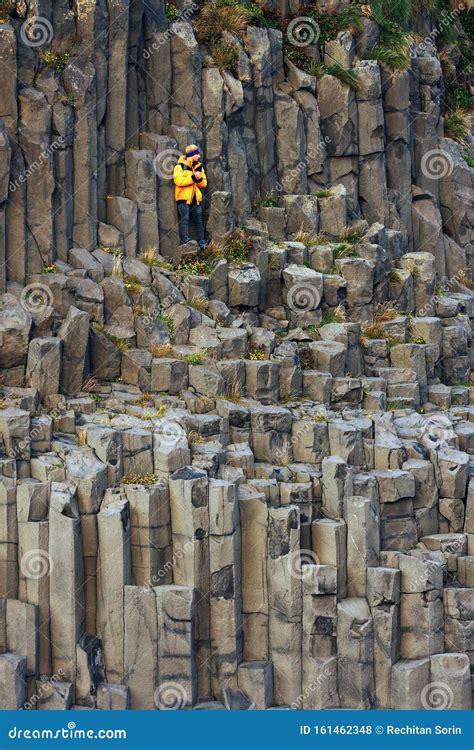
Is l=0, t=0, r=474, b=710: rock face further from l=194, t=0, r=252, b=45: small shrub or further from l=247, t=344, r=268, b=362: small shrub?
l=194, t=0, r=252, b=45: small shrub

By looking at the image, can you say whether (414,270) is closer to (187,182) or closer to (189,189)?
(189,189)

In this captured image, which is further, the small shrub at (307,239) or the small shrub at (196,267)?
the small shrub at (307,239)

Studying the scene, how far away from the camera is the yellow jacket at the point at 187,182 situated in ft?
166

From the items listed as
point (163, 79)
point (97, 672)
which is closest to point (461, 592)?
point (97, 672)

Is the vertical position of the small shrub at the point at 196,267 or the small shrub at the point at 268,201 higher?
the small shrub at the point at 268,201

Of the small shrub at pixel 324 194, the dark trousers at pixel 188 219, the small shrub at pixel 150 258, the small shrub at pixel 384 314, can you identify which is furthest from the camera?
the small shrub at pixel 324 194

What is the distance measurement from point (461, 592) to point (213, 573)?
6.37m

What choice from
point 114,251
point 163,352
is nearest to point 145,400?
point 163,352

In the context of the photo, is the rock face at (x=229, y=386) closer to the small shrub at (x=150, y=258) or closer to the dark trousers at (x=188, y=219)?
the small shrub at (x=150, y=258)

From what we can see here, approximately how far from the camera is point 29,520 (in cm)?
4159

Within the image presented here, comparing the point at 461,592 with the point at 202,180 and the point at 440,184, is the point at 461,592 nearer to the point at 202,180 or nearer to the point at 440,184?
the point at 202,180

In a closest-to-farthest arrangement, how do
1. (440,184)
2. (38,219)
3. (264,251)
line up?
1. (38,219)
2. (264,251)
3. (440,184)

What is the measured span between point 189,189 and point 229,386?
267 inches

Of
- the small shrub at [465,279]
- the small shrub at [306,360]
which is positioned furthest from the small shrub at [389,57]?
the small shrub at [306,360]
